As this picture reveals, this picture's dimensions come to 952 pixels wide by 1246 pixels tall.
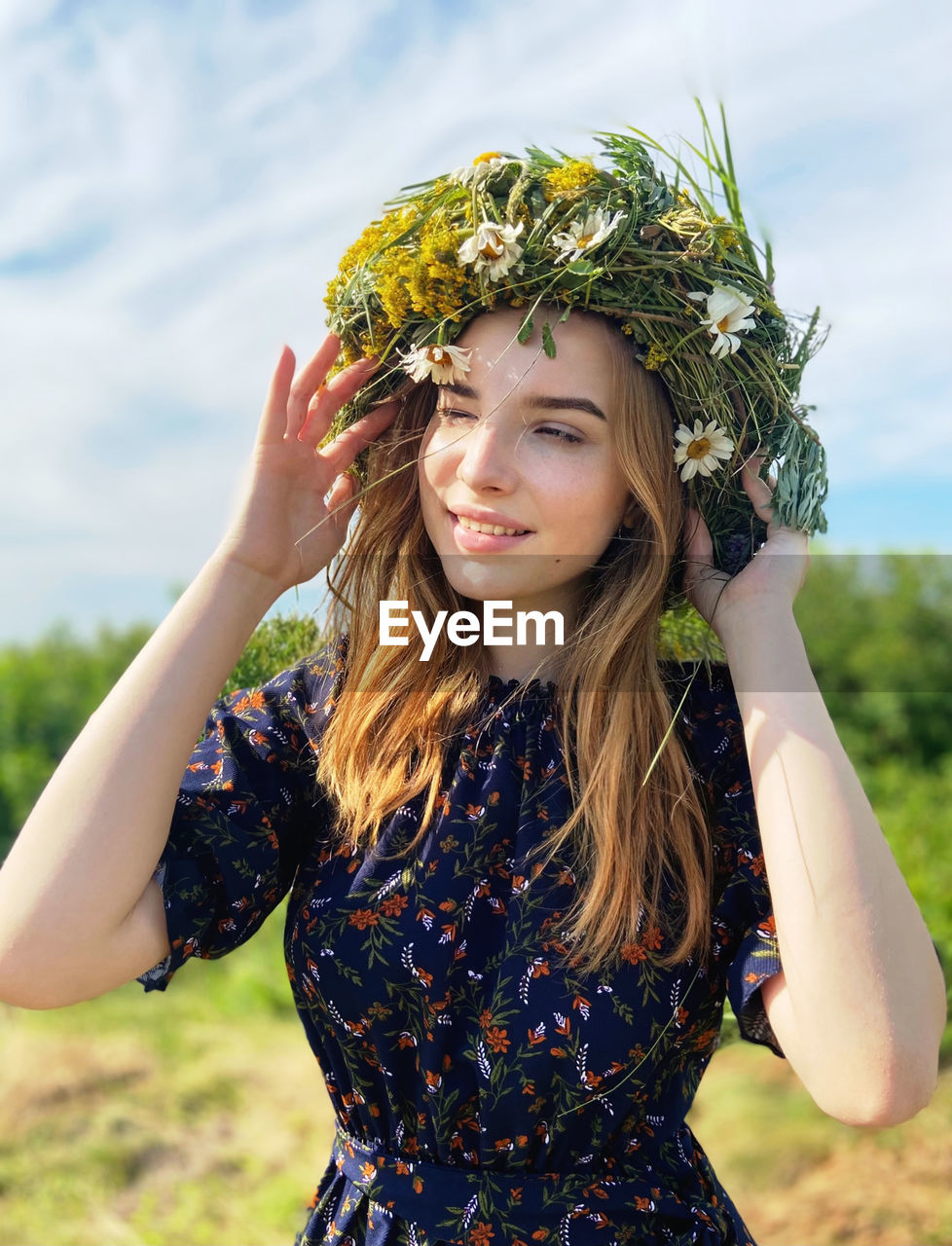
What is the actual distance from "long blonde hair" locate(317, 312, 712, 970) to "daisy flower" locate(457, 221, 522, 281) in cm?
16

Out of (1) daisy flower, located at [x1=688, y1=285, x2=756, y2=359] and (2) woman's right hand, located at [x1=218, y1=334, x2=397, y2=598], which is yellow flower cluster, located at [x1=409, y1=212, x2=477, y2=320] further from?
(1) daisy flower, located at [x1=688, y1=285, x2=756, y2=359]

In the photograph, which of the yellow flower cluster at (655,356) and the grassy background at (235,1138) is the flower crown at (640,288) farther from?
the grassy background at (235,1138)

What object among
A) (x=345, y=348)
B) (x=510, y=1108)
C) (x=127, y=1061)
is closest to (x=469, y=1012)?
(x=510, y=1108)

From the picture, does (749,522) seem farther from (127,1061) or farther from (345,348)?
(127,1061)

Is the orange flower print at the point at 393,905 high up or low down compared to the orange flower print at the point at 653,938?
up

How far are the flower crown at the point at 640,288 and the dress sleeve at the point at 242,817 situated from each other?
1.84ft

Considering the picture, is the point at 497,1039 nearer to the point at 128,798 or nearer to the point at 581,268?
the point at 128,798

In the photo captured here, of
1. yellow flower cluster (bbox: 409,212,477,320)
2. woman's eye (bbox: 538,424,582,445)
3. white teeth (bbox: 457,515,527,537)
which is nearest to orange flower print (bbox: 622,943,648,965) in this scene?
white teeth (bbox: 457,515,527,537)

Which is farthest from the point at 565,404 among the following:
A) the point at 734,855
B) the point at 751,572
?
the point at 734,855

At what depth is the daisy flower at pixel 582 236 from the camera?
1.61 meters

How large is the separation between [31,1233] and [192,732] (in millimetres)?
3108

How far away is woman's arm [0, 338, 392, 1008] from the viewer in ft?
4.76

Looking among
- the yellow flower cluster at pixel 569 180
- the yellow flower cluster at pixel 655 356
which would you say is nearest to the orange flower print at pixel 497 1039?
the yellow flower cluster at pixel 655 356

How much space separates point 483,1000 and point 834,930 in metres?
0.48
